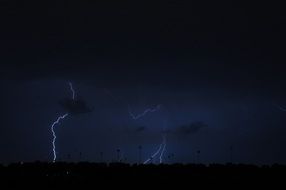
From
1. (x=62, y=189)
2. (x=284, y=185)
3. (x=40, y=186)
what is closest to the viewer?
(x=62, y=189)

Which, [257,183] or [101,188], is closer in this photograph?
[101,188]

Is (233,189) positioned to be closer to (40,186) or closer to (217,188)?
(217,188)

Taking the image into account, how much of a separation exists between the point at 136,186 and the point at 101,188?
5.54 meters

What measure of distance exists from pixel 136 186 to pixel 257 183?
14.9m

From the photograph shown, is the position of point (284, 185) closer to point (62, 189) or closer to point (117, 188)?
point (117, 188)

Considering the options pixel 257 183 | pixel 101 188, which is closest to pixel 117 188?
pixel 101 188

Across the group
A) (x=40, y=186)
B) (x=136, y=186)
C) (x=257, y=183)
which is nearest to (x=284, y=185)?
(x=257, y=183)

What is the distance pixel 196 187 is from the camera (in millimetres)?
69438

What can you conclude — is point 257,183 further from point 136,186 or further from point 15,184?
point 15,184

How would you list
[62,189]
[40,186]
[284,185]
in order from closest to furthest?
[62,189] < [40,186] < [284,185]

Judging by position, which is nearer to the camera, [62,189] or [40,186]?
[62,189]

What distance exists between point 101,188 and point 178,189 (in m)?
7.41

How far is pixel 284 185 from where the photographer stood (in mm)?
72625

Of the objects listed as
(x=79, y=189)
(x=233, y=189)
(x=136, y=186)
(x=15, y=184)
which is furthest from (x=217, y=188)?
(x=15, y=184)
